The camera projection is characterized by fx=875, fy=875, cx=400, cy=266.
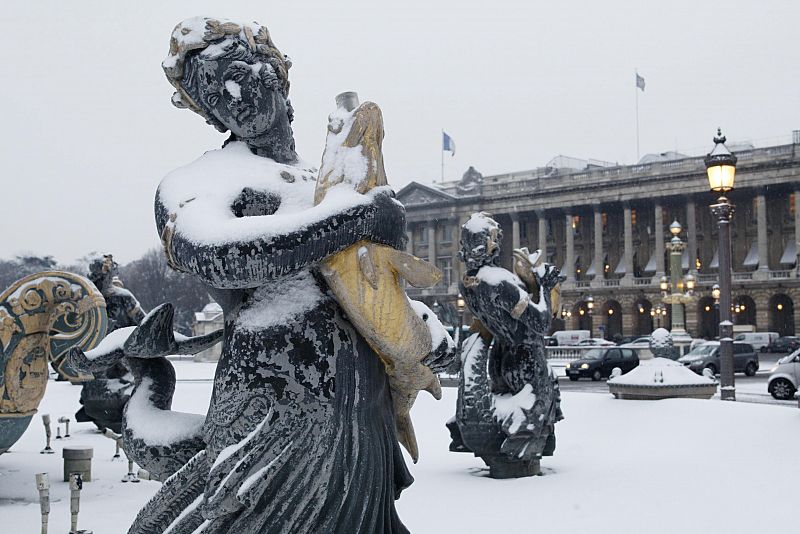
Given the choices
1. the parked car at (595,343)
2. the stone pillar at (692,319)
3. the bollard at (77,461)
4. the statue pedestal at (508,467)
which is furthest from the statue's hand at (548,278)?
the stone pillar at (692,319)

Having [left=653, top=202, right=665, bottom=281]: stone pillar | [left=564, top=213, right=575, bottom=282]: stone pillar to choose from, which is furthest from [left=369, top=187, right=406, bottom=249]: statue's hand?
[left=564, top=213, right=575, bottom=282]: stone pillar

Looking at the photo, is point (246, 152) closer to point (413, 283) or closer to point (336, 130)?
point (336, 130)

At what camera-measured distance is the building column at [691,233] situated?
2554 inches

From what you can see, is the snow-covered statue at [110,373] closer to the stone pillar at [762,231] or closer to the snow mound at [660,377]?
the snow mound at [660,377]

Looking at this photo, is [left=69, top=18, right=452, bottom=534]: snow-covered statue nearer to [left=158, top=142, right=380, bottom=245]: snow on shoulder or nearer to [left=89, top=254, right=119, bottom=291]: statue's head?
[left=158, top=142, right=380, bottom=245]: snow on shoulder

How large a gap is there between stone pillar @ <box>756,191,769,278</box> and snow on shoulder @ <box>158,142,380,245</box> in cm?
6480

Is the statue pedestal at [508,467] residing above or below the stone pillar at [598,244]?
below

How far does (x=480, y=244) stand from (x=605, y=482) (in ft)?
7.26

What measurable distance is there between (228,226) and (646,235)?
71372mm

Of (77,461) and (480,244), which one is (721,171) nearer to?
(480,244)

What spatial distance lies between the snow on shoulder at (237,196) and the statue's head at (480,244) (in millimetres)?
5082

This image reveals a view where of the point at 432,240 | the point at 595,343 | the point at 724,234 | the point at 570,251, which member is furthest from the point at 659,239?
the point at 724,234

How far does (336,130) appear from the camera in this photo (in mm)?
2143

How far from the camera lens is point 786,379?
786 inches
